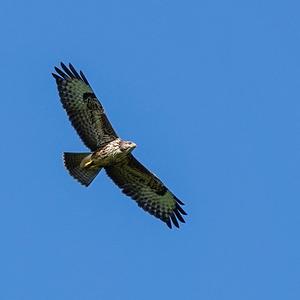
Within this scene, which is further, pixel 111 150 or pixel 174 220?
pixel 174 220

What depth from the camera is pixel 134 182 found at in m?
20.7

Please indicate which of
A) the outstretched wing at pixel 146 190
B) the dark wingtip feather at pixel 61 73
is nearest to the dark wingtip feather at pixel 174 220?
the outstretched wing at pixel 146 190

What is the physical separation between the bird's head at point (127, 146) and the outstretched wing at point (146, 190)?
1.54 feet

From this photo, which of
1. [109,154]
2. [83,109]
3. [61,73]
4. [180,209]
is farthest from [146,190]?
[61,73]

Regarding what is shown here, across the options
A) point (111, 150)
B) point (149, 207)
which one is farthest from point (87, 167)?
point (149, 207)

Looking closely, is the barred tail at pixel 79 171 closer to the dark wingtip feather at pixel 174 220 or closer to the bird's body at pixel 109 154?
the bird's body at pixel 109 154

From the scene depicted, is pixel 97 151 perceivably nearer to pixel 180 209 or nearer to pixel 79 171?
pixel 79 171

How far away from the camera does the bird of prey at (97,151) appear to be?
64.6 ft

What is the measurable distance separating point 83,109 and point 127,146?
1.34m

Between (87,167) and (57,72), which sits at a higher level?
(57,72)

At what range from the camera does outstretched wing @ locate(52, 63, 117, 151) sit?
19.9 metres

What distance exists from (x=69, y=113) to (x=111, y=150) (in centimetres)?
127

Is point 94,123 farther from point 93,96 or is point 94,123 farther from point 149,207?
point 149,207

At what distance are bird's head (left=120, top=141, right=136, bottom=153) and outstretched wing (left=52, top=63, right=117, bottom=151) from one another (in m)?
0.38
